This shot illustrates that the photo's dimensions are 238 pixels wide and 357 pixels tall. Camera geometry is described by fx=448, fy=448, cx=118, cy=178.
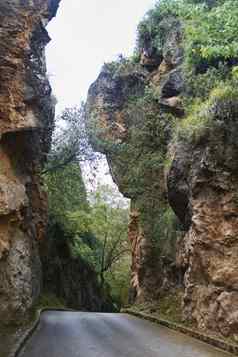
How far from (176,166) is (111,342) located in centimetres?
784

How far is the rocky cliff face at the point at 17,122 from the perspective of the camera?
15.4m

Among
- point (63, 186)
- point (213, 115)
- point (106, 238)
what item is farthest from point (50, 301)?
point (213, 115)

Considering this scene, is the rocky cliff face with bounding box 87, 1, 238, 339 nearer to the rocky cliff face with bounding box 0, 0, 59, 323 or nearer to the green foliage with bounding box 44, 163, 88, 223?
the green foliage with bounding box 44, 163, 88, 223

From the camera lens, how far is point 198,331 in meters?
13.5

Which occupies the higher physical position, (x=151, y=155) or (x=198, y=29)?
(x=198, y=29)

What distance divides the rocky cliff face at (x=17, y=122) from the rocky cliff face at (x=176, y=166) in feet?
19.3

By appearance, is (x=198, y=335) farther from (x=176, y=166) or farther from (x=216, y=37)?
(x=216, y=37)

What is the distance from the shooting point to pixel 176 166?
17.6 metres

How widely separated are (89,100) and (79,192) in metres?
7.22

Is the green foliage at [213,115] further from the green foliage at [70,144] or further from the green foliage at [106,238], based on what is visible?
the green foliage at [106,238]

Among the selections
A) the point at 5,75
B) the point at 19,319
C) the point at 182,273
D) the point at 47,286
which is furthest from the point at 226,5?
the point at 47,286

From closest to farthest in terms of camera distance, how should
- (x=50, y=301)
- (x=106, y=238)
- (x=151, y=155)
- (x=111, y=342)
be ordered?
(x=111, y=342), (x=151, y=155), (x=50, y=301), (x=106, y=238)

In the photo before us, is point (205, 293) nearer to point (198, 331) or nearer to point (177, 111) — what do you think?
point (198, 331)

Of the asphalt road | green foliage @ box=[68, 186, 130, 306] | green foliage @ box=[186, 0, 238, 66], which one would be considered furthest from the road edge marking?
green foliage @ box=[68, 186, 130, 306]
